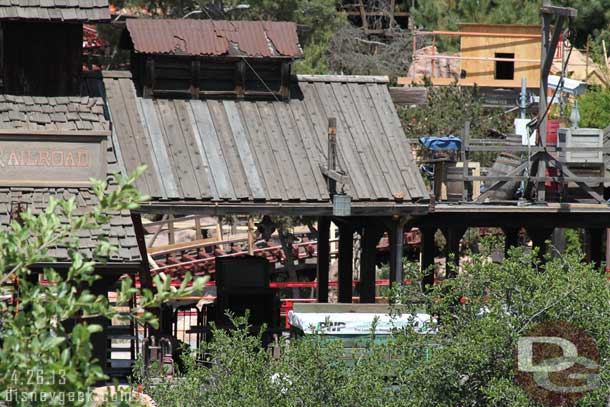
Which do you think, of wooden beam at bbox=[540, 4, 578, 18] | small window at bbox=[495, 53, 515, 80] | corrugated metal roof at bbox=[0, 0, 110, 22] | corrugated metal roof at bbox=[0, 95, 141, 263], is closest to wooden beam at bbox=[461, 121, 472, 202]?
wooden beam at bbox=[540, 4, 578, 18]

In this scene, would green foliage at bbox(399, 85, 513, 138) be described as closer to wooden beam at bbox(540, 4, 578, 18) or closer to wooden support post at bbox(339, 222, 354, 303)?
wooden support post at bbox(339, 222, 354, 303)

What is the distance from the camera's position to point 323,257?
Answer: 2423 centimetres

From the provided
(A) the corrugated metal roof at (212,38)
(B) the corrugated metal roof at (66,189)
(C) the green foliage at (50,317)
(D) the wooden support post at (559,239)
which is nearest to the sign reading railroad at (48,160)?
(B) the corrugated metal roof at (66,189)

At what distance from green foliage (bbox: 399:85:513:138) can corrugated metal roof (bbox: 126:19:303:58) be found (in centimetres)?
1348

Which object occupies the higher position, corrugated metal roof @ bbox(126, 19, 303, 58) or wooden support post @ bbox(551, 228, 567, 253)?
corrugated metal roof @ bbox(126, 19, 303, 58)

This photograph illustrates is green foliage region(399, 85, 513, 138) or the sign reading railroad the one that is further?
green foliage region(399, 85, 513, 138)

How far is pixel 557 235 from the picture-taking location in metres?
31.5

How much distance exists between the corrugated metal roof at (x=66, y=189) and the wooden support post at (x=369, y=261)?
15.7 ft

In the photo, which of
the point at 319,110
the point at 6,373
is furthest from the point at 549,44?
the point at 6,373

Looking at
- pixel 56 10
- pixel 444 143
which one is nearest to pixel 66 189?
pixel 56 10

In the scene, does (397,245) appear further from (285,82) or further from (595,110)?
(595,110)

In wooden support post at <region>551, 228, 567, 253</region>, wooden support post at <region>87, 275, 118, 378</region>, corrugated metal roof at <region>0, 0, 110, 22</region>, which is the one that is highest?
corrugated metal roof at <region>0, 0, 110, 22</region>

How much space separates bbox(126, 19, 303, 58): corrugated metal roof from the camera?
66.8ft

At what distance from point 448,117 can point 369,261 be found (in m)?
14.7
